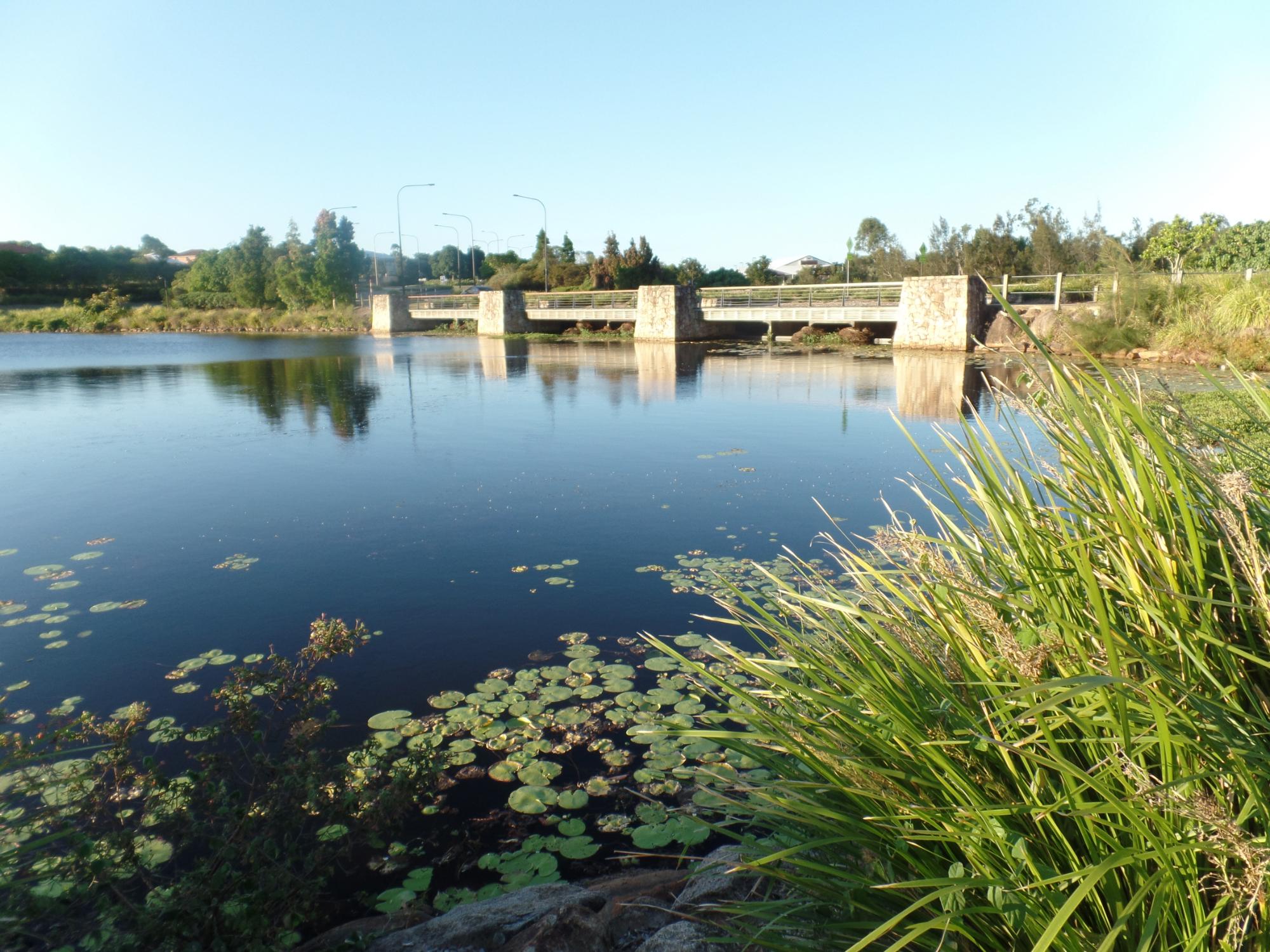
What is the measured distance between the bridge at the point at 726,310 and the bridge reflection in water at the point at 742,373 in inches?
49.4

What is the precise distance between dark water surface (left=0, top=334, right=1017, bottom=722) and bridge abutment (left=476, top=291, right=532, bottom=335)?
2230cm

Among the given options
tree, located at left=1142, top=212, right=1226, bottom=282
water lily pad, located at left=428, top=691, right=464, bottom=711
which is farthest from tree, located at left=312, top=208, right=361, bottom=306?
water lily pad, located at left=428, top=691, right=464, bottom=711

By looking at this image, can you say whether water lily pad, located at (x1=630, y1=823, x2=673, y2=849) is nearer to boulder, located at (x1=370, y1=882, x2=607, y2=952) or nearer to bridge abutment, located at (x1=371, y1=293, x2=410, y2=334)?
boulder, located at (x1=370, y1=882, x2=607, y2=952)

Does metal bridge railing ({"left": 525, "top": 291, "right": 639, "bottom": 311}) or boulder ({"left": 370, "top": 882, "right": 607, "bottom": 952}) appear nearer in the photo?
boulder ({"left": 370, "top": 882, "right": 607, "bottom": 952})

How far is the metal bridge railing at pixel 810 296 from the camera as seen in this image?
1099 inches

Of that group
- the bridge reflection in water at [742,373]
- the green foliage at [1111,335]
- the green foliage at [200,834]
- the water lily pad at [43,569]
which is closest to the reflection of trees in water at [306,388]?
the bridge reflection in water at [742,373]

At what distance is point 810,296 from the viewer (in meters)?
29.5

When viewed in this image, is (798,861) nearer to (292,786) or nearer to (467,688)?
(292,786)

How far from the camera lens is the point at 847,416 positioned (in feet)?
40.0

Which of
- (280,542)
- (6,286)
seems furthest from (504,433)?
(6,286)

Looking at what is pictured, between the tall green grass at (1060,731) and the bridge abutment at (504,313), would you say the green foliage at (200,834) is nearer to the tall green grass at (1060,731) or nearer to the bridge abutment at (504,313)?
the tall green grass at (1060,731)

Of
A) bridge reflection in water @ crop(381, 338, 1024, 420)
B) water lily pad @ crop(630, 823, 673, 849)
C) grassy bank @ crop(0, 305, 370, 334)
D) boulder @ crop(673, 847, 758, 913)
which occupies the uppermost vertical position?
grassy bank @ crop(0, 305, 370, 334)

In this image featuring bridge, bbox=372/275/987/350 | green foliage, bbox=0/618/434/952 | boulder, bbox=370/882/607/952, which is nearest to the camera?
green foliage, bbox=0/618/434/952

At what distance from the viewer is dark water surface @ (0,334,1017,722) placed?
453 centimetres
